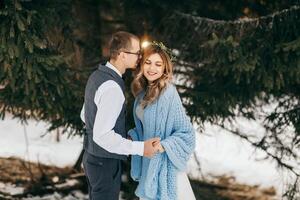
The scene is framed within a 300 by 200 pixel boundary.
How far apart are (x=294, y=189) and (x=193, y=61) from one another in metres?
2.12

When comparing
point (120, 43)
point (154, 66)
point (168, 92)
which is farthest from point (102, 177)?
point (120, 43)

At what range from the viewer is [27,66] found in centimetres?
422

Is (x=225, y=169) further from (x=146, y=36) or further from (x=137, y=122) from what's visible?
(x=137, y=122)

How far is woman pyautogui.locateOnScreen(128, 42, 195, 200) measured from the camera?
3.62 meters

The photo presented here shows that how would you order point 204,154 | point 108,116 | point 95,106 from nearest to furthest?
point 108,116 → point 95,106 → point 204,154

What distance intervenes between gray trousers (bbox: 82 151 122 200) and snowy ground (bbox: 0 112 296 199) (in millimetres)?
3944

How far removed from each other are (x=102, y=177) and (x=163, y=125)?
69cm

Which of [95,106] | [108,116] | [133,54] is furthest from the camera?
[133,54]

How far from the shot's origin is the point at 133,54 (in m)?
3.57

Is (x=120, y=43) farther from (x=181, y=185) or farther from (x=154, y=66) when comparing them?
(x=181, y=185)

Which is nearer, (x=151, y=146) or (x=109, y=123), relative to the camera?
(x=109, y=123)

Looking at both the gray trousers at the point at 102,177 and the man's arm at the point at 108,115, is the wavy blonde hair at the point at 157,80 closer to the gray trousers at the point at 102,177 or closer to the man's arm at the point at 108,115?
the man's arm at the point at 108,115

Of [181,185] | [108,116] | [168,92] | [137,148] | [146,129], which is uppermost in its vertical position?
[168,92]

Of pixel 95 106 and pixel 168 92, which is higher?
pixel 168 92
